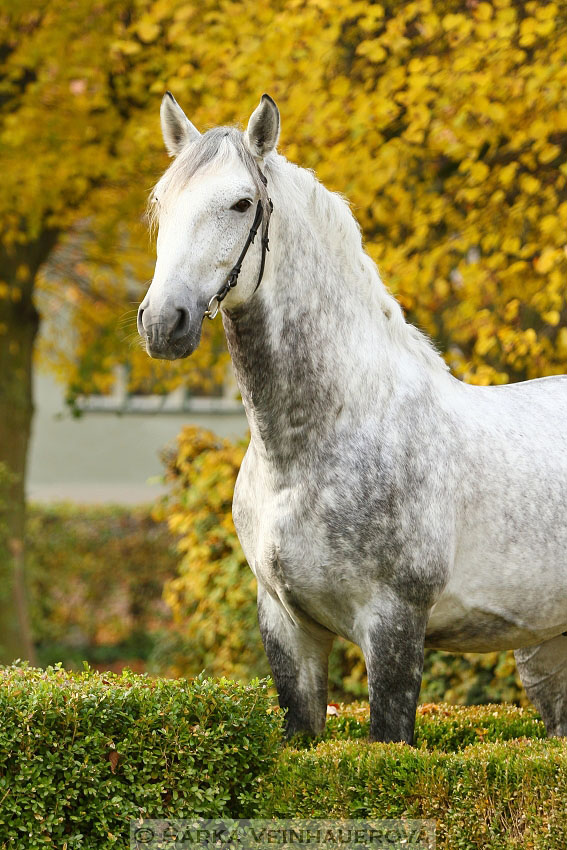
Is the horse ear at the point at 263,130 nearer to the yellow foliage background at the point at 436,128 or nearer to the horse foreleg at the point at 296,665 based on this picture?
the horse foreleg at the point at 296,665

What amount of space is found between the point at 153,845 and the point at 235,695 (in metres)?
0.52

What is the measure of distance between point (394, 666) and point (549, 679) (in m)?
1.24

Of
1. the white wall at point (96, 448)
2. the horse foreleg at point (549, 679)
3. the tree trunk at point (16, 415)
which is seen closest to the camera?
→ the horse foreleg at point (549, 679)

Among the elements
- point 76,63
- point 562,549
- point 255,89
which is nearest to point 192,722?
point 562,549

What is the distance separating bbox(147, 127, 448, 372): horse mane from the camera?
3229mm

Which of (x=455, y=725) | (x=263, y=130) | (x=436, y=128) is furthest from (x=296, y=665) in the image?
(x=436, y=128)

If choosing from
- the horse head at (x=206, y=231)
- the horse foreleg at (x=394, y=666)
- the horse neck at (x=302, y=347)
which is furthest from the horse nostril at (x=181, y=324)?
the horse foreleg at (x=394, y=666)

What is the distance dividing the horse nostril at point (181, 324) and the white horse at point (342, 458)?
0.01 m

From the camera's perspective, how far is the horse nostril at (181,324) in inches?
116

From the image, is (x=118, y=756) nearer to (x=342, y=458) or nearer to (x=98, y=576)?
(x=342, y=458)

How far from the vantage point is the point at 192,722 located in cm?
333

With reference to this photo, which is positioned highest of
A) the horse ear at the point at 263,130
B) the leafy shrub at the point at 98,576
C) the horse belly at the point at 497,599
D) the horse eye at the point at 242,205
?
the horse ear at the point at 263,130

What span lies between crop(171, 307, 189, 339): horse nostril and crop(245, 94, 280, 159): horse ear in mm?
658

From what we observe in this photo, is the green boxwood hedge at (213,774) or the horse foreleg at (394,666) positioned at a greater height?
the horse foreleg at (394,666)
